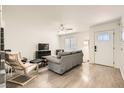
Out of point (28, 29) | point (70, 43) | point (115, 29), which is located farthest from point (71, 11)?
point (70, 43)

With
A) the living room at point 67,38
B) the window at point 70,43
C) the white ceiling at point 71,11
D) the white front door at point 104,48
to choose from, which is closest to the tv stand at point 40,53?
the living room at point 67,38

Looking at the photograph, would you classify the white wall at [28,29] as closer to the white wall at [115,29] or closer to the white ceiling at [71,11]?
the white ceiling at [71,11]

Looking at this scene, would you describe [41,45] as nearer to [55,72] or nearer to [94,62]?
[55,72]

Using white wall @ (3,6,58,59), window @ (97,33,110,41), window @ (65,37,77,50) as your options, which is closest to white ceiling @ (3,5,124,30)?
white wall @ (3,6,58,59)

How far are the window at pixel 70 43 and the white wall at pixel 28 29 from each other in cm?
55

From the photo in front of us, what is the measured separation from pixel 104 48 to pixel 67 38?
6.28 ft

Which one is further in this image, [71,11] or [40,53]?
[40,53]

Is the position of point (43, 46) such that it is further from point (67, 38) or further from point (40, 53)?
point (67, 38)

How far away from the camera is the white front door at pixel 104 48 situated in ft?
15.5

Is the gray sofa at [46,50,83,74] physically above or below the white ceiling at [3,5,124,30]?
below

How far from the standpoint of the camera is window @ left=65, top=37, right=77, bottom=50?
5.59 meters

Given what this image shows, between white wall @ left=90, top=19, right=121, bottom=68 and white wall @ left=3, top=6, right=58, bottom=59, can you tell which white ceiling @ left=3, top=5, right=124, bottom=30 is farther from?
white wall @ left=90, top=19, right=121, bottom=68

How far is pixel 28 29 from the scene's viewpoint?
4594 millimetres
